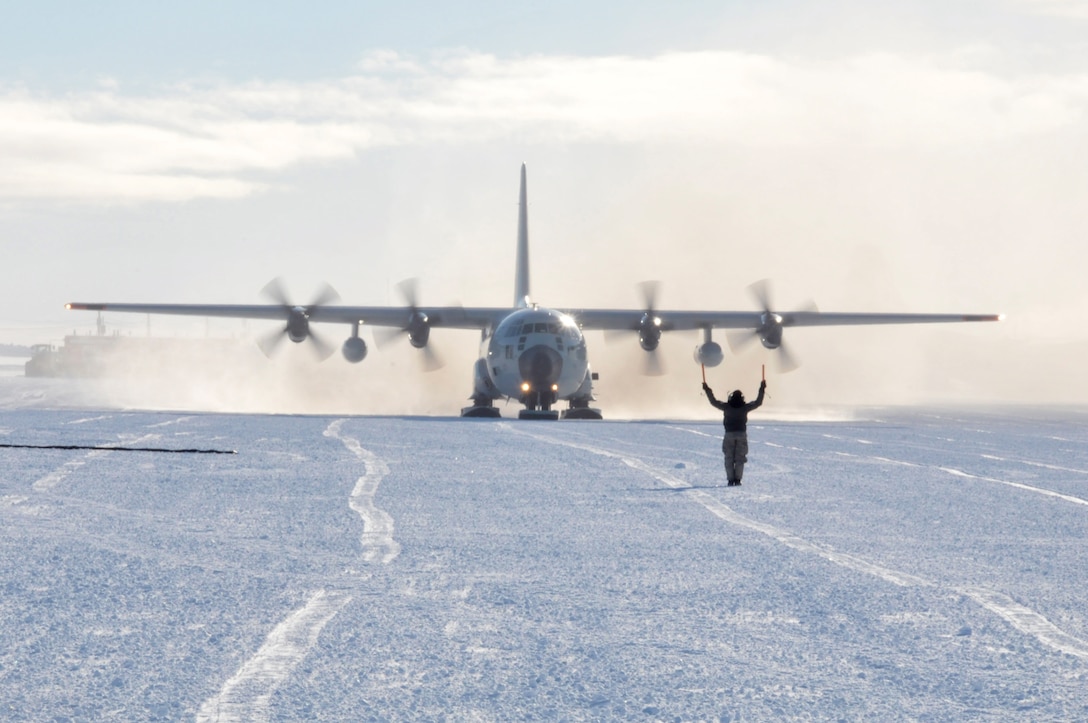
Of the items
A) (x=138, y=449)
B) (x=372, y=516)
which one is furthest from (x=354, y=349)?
(x=372, y=516)

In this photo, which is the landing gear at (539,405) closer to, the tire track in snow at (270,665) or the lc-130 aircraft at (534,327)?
the lc-130 aircraft at (534,327)

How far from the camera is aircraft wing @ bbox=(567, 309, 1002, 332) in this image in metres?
56.0

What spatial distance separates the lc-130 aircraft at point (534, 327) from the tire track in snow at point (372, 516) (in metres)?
17.7

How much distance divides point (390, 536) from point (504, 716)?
8.46 metres

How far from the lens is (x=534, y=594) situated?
1192cm

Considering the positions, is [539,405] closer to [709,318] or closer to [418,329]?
[418,329]

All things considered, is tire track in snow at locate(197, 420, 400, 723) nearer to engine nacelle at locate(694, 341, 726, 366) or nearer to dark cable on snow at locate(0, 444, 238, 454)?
dark cable on snow at locate(0, 444, 238, 454)

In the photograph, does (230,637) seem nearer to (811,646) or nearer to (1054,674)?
(811,646)

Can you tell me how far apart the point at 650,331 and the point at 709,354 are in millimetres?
2985

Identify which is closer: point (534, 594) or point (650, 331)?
point (534, 594)

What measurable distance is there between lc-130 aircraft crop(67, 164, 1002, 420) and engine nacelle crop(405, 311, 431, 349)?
0.13 feet

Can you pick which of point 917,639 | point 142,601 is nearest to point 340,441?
point 142,601

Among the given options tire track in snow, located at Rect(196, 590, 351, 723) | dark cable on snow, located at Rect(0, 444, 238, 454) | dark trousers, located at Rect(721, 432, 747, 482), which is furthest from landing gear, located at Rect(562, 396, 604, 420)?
tire track in snow, located at Rect(196, 590, 351, 723)

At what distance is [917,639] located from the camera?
1004cm
